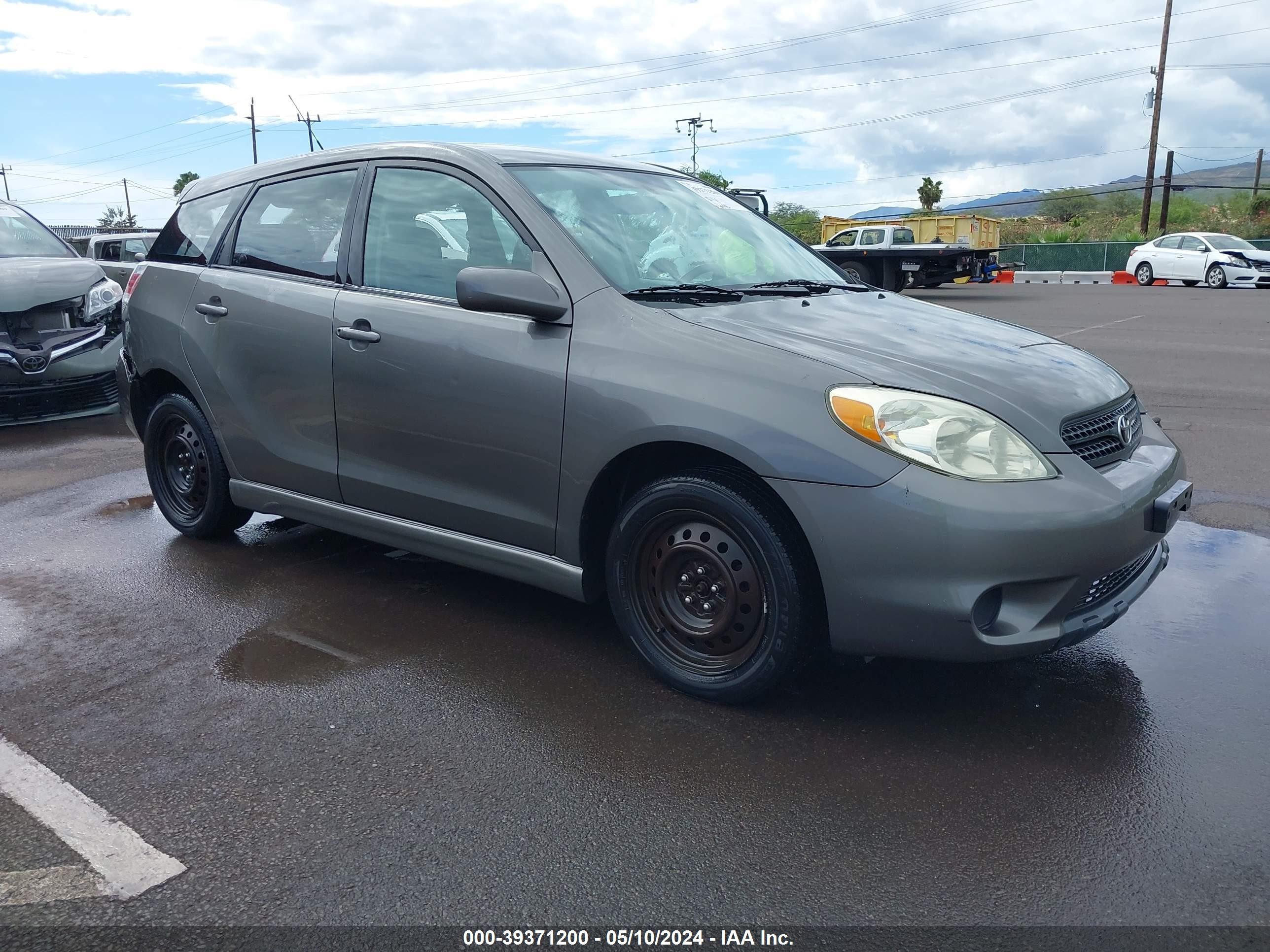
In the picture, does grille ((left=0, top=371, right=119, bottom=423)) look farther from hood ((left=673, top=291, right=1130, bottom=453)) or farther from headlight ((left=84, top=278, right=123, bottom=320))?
hood ((left=673, top=291, right=1130, bottom=453))

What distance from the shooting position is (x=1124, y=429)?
11.2 feet

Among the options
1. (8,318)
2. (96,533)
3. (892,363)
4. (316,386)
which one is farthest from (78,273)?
(892,363)

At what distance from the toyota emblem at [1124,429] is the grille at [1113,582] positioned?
34cm

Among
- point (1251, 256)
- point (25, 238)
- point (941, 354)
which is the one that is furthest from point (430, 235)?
point (1251, 256)

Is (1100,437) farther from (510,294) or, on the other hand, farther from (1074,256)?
(1074,256)

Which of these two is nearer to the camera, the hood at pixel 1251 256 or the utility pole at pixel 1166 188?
the hood at pixel 1251 256

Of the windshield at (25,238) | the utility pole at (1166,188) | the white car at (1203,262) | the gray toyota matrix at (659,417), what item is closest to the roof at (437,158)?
the gray toyota matrix at (659,417)

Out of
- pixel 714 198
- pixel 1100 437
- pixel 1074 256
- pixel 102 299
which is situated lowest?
pixel 1100 437

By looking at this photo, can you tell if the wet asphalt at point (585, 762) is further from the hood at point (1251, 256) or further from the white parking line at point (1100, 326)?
the hood at point (1251, 256)

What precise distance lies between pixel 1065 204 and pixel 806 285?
341 feet

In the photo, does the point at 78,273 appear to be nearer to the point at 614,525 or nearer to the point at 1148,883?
the point at 614,525

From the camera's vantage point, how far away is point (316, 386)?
13.7 feet

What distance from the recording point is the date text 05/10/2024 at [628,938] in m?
2.25

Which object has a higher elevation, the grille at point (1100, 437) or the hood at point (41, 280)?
the hood at point (41, 280)
